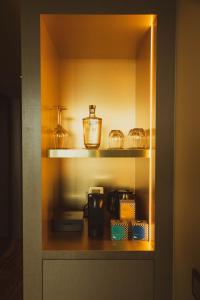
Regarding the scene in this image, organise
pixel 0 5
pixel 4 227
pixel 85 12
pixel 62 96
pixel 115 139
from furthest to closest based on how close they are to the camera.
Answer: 1. pixel 4 227
2. pixel 0 5
3. pixel 62 96
4. pixel 115 139
5. pixel 85 12

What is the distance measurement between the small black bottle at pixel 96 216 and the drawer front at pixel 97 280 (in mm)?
203

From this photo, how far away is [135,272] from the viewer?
1.12 metres

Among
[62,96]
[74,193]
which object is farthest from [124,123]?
[74,193]

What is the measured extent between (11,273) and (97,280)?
2.63m

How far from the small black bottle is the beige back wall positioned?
1.26 feet

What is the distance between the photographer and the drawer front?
112 centimetres

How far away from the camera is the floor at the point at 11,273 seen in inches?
112

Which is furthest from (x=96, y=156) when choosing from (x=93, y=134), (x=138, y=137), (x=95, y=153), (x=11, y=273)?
(x=11, y=273)

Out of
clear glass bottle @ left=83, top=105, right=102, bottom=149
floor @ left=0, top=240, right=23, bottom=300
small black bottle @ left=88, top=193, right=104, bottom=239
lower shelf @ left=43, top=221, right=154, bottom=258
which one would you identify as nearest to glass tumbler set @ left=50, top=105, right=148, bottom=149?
clear glass bottle @ left=83, top=105, right=102, bottom=149

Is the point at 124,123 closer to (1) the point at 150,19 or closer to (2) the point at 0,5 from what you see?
(1) the point at 150,19

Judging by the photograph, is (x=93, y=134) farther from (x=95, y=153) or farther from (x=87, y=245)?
(x=87, y=245)

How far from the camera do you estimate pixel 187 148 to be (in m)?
0.99

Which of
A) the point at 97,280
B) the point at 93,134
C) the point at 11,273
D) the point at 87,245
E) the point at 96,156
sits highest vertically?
the point at 93,134

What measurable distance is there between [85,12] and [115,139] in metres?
0.64
